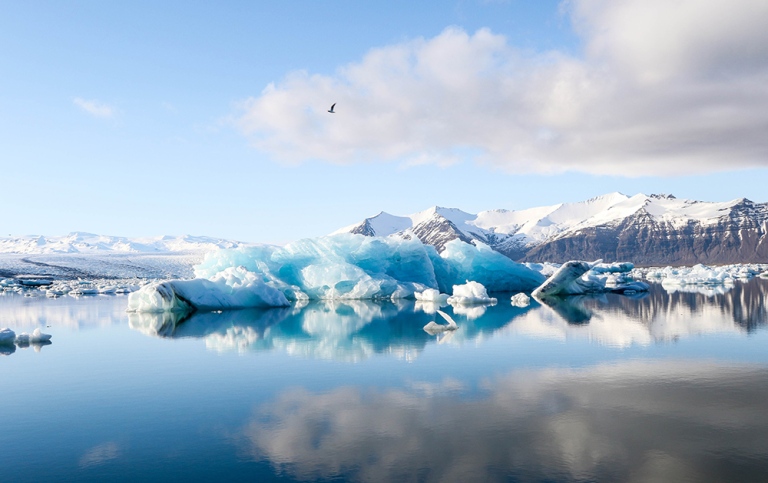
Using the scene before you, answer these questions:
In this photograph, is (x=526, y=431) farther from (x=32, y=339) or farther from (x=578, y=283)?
(x=578, y=283)

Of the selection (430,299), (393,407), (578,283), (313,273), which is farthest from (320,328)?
(578,283)

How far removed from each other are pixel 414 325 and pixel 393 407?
12.2 metres

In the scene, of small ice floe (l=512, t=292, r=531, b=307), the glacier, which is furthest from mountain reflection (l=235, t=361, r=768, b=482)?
the glacier

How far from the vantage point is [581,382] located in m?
11.1

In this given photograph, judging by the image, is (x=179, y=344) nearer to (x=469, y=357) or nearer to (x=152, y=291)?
(x=469, y=357)

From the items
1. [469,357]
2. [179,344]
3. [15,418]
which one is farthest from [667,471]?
[179,344]

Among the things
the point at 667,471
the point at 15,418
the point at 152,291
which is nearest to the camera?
the point at 667,471

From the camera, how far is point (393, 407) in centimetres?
938

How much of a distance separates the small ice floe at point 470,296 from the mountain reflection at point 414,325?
8.14 ft

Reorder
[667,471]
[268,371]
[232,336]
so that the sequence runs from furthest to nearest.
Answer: [232,336] → [268,371] → [667,471]

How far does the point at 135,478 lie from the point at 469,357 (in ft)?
29.6

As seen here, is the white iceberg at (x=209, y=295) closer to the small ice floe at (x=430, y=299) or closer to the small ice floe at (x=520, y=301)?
the small ice floe at (x=430, y=299)

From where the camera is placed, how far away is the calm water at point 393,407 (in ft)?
22.4

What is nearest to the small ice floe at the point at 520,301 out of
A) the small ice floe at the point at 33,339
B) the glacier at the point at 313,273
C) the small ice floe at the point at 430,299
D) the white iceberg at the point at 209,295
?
the small ice floe at the point at 430,299
